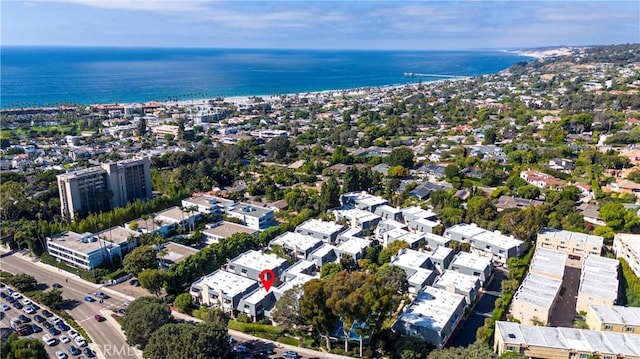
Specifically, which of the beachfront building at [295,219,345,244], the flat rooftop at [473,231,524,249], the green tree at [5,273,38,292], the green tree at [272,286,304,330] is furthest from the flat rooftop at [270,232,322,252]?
the green tree at [5,273,38,292]

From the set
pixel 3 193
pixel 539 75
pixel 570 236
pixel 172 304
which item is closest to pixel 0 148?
pixel 3 193

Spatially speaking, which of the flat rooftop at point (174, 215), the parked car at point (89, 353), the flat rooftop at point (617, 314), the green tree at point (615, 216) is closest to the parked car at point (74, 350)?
the parked car at point (89, 353)

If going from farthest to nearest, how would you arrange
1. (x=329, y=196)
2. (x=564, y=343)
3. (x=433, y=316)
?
(x=329, y=196) → (x=433, y=316) → (x=564, y=343)

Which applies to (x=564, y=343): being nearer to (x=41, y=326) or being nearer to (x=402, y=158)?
(x=41, y=326)

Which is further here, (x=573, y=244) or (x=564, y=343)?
(x=573, y=244)

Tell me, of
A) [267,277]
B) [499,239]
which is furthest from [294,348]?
[499,239]

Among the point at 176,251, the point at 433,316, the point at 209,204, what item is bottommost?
the point at 176,251

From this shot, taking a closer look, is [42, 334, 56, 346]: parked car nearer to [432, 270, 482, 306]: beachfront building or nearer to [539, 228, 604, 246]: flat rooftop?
[432, 270, 482, 306]: beachfront building
